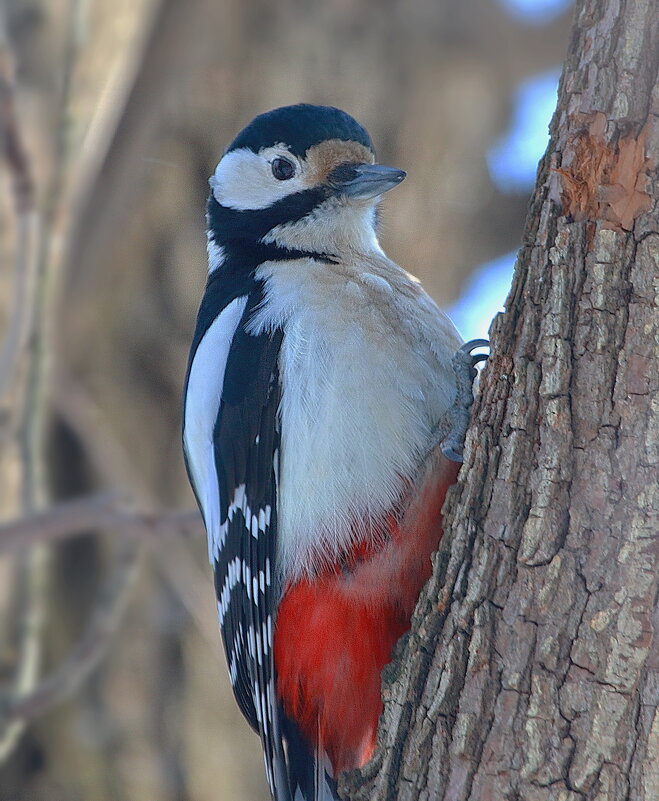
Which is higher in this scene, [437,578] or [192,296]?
[192,296]

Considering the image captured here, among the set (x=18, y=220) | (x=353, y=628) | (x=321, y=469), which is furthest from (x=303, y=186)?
(x=353, y=628)

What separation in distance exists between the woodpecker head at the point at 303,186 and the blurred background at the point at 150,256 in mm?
701

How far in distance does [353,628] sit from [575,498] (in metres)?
0.96

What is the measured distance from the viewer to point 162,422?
5215 millimetres

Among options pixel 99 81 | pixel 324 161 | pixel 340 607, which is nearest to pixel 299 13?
pixel 99 81

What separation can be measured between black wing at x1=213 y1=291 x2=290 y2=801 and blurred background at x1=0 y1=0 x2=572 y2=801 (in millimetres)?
850

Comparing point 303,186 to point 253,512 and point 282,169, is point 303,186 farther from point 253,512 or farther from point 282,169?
point 253,512

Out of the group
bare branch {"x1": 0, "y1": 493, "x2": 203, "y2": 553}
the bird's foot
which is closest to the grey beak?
the bird's foot

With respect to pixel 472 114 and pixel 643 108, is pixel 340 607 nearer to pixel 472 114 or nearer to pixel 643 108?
pixel 643 108

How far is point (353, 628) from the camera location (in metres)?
2.71

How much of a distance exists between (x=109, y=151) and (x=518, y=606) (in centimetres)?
358

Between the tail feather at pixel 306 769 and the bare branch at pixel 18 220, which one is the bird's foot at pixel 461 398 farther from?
the bare branch at pixel 18 220

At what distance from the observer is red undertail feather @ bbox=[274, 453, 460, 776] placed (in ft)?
8.52

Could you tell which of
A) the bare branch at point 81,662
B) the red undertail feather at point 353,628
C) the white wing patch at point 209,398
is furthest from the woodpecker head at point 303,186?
the bare branch at point 81,662
